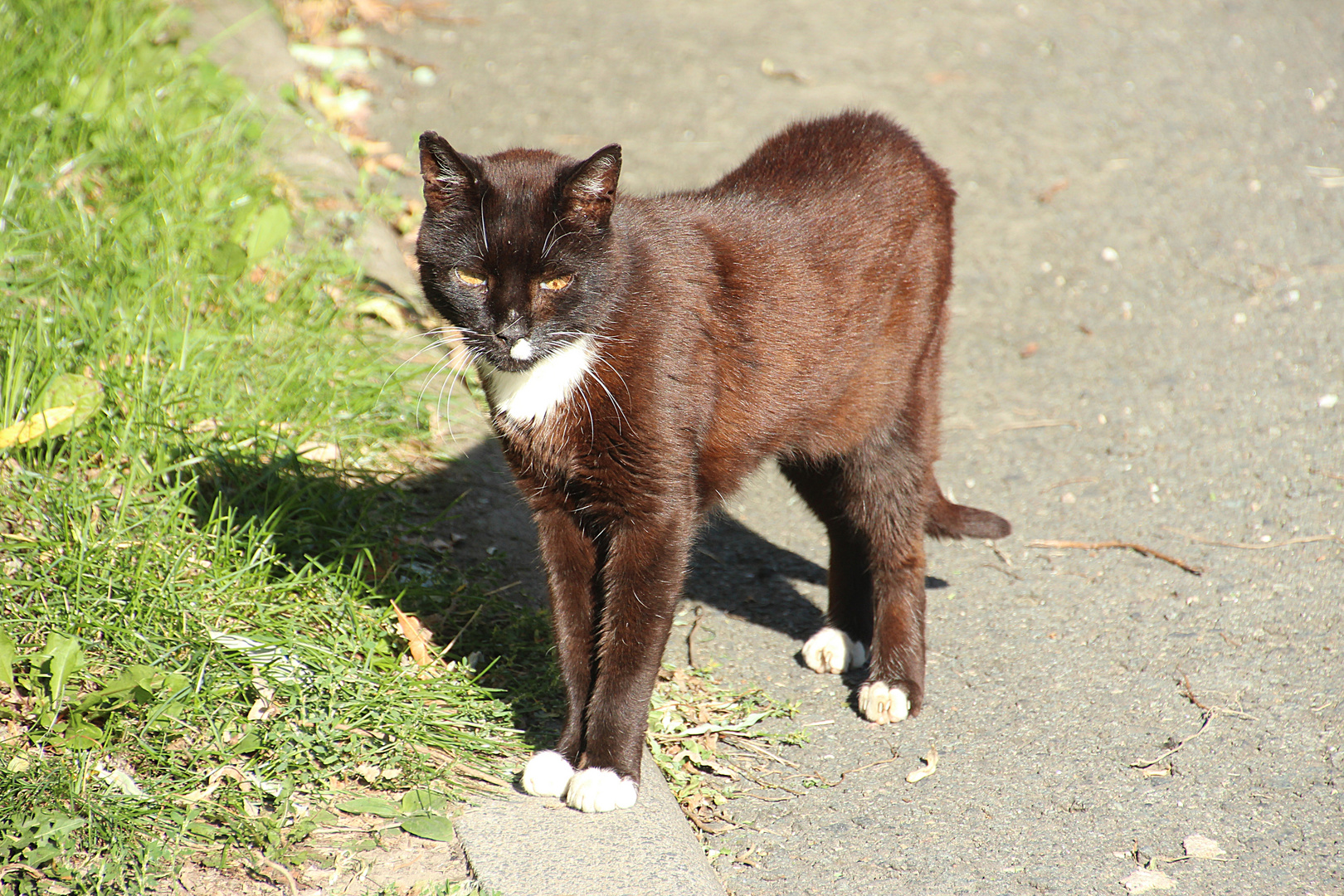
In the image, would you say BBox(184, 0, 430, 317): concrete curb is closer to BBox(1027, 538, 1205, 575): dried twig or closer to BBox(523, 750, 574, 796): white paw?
BBox(523, 750, 574, 796): white paw

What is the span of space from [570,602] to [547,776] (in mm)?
449

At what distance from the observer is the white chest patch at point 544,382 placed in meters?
2.67

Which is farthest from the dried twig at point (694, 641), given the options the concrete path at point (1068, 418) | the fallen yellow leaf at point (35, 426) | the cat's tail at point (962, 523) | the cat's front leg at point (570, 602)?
the fallen yellow leaf at point (35, 426)

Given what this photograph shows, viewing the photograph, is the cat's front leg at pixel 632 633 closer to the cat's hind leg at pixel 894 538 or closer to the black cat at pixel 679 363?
the black cat at pixel 679 363

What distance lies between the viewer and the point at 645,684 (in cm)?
277

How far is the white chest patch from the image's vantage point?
105 inches

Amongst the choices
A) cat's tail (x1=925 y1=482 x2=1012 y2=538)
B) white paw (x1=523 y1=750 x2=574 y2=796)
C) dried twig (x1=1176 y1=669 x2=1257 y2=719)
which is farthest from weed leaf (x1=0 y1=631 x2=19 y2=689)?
dried twig (x1=1176 y1=669 x2=1257 y2=719)

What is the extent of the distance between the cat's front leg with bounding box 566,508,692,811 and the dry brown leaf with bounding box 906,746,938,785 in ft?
2.50

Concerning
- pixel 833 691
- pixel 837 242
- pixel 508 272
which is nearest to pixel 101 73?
pixel 508 272

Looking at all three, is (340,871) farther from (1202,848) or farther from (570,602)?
(1202,848)

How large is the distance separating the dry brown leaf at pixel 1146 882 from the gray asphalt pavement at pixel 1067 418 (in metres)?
0.02

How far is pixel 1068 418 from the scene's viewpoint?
463 centimetres

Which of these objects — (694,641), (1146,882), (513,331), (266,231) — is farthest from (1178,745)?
(266,231)

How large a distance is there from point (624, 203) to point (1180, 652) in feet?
7.20
